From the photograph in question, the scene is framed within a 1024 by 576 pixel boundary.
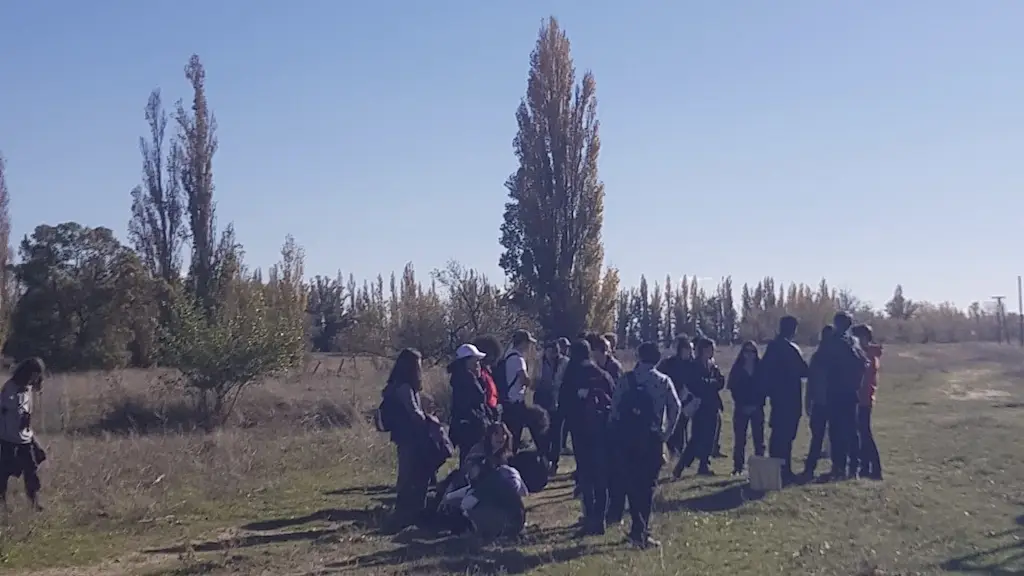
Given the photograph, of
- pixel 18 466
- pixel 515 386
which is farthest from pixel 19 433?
pixel 515 386

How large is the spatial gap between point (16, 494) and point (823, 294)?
8586 centimetres

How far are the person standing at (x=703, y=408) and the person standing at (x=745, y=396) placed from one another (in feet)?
0.95

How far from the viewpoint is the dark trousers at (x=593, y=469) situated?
1142cm

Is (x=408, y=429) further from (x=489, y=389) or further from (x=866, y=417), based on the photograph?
(x=866, y=417)

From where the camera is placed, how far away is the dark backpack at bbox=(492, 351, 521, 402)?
13602 mm

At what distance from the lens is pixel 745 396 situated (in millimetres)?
15430

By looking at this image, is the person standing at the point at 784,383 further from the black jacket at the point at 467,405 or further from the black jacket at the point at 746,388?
the black jacket at the point at 467,405

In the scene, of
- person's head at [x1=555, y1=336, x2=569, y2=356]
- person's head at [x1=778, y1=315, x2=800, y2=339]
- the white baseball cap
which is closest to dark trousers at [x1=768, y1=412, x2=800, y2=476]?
person's head at [x1=778, y1=315, x2=800, y2=339]

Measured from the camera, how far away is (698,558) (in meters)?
10.3

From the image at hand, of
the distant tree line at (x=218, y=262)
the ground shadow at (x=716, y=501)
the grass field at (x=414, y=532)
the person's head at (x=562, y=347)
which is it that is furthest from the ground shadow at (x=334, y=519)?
the distant tree line at (x=218, y=262)

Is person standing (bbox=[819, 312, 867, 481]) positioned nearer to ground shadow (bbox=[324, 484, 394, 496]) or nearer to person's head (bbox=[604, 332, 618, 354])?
person's head (bbox=[604, 332, 618, 354])

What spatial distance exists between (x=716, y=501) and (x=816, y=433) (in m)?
2.44

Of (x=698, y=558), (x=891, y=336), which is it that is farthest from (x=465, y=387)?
(x=891, y=336)

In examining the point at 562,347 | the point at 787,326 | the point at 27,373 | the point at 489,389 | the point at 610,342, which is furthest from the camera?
the point at 562,347
